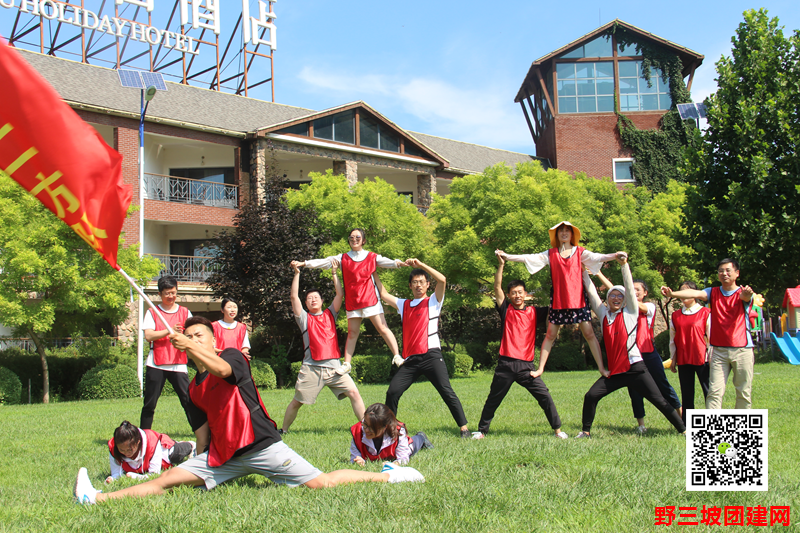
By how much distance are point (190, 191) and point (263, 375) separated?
36.5 ft

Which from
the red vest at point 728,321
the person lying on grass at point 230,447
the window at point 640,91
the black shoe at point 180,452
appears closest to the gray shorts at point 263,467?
the person lying on grass at point 230,447

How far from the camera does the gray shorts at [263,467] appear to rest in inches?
195

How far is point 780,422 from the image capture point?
26.6ft

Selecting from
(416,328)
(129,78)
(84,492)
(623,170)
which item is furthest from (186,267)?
(623,170)

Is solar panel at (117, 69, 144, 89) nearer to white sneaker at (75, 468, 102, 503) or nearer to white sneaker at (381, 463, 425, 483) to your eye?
white sneaker at (75, 468, 102, 503)

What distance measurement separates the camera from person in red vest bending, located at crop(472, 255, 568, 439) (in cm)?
754

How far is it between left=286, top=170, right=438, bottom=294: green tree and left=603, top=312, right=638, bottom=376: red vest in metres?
15.9

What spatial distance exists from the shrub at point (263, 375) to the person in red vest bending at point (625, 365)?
46.8ft

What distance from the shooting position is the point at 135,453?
19.4 feet

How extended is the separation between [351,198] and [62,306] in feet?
35.1

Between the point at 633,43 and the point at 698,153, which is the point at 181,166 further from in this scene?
the point at 633,43

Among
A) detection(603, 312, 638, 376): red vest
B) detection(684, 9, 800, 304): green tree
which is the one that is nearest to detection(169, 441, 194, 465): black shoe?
detection(603, 312, 638, 376): red vest

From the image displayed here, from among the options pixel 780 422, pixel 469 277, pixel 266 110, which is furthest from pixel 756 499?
pixel 266 110

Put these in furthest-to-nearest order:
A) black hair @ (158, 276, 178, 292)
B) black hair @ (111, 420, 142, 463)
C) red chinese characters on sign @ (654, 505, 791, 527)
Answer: black hair @ (158, 276, 178, 292)
black hair @ (111, 420, 142, 463)
red chinese characters on sign @ (654, 505, 791, 527)
